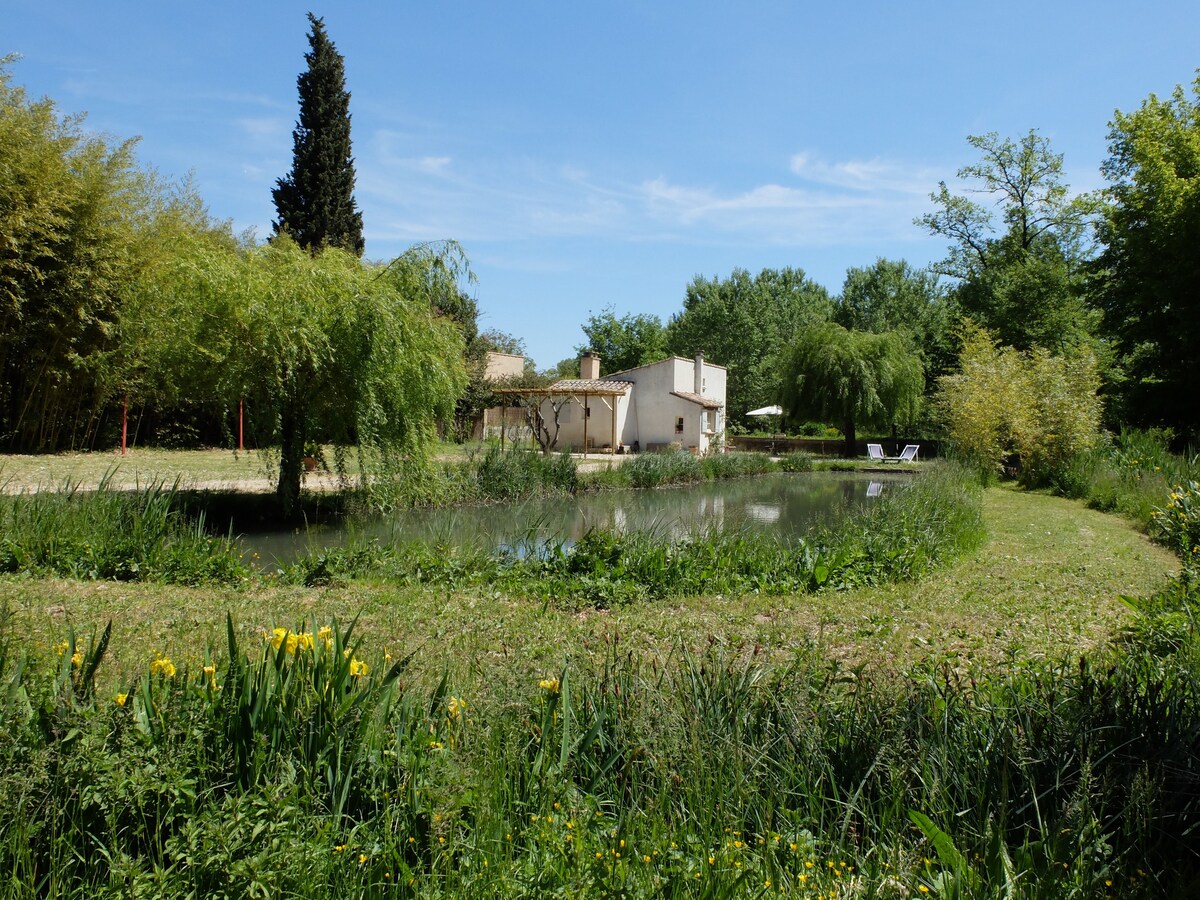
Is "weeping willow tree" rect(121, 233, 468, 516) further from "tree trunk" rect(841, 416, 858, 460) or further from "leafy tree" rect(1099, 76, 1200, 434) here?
"tree trunk" rect(841, 416, 858, 460)

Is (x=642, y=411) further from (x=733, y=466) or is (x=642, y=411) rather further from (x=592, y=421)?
(x=733, y=466)

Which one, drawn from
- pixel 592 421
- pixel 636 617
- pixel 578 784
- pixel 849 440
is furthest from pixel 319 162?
pixel 578 784

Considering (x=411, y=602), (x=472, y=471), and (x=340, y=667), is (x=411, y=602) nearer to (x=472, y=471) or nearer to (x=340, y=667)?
(x=340, y=667)

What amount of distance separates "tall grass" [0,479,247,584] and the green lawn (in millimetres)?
455

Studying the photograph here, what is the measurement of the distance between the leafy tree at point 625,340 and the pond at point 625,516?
29923 millimetres

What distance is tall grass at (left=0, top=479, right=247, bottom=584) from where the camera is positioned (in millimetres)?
6582

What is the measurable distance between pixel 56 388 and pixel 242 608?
13.9 meters

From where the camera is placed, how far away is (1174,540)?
859 centimetres

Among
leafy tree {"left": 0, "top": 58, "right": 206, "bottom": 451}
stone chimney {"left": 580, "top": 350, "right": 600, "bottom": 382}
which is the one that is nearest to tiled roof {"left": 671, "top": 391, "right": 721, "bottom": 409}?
stone chimney {"left": 580, "top": 350, "right": 600, "bottom": 382}

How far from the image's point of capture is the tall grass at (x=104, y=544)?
21.6ft

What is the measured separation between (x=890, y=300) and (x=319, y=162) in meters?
39.9

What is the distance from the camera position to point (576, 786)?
2385 mm

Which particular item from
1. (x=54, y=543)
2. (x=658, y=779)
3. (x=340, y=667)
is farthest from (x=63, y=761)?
(x=54, y=543)

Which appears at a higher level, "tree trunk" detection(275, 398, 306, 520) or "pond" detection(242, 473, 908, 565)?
"tree trunk" detection(275, 398, 306, 520)
